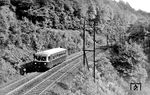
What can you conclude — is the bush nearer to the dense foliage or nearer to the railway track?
the dense foliage

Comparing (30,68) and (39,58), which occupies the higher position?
(39,58)

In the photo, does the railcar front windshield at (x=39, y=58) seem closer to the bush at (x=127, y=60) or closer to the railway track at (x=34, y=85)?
the railway track at (x=34, y=85)

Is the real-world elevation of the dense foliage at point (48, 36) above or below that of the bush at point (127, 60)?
above

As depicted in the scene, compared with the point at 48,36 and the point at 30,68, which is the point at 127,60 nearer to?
the point at 48,36

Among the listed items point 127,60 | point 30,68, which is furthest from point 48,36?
point 127,60

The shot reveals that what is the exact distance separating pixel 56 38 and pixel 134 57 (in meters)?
14.4

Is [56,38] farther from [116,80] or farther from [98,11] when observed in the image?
[98,11]

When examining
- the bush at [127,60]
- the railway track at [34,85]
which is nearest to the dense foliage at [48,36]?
the bush at [127,60]

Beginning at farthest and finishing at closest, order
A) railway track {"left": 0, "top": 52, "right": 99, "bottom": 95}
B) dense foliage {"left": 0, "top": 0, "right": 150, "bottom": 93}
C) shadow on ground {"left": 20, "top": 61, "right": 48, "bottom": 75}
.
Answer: shadow on ground {"left": 20, "top": 61, "right": 48, "bottom": 75} → dense foliage {"left": 0, "top": 0, "right": 150, "bottom": 93} → railway track {"left": 0, "top": 52, "right": 99, "bottom": 95}

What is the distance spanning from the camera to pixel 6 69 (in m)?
22.2

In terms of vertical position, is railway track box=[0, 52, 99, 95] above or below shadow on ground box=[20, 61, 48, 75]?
below

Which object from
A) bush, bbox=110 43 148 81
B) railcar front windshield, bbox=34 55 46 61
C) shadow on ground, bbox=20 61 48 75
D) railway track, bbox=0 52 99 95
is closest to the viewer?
railway track, bbox=0 52 99 95

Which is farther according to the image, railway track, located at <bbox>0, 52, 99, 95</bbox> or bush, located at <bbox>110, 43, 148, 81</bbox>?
bush, located at <bbox>110, 43, 148, 81</bbox>

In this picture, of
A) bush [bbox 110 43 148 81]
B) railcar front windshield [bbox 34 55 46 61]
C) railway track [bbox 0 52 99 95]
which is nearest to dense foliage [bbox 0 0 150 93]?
bush [bbox 110 43 148 81]
